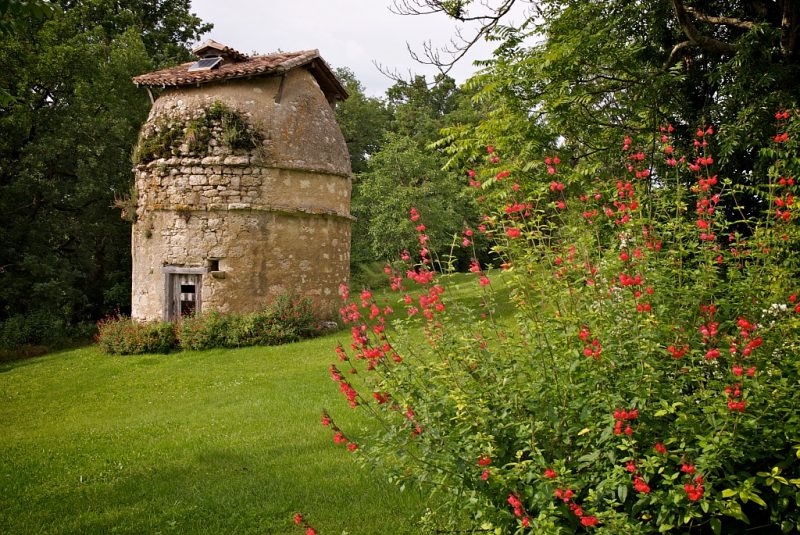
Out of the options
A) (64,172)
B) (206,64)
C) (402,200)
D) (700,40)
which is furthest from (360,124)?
(700,40)

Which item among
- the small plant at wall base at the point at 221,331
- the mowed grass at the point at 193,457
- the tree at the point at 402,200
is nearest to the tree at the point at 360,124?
the tree at the point at 402,200

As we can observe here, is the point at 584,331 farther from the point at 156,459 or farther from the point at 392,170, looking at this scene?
the point at 392,170

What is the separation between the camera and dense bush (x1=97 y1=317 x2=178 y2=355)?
592 inches

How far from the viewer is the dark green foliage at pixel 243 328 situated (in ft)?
47.9

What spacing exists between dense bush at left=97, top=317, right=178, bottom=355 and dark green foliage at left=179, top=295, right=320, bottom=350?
1.76ft

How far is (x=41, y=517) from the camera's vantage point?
17.9 feet

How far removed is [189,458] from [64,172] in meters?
18.2

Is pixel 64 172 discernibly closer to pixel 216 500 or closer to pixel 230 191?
pixel 230 191

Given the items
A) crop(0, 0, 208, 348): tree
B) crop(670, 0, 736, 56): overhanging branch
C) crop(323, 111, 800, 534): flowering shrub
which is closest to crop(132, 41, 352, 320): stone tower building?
crop(0, 0, 208, 348): tree

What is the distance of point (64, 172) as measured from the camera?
69.7ft

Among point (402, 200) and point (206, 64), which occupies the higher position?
point (206, 64)

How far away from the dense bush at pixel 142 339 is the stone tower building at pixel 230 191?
0.51m

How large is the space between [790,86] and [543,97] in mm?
3058

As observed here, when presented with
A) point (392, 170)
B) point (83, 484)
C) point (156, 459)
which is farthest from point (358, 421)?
point (392, 170)
